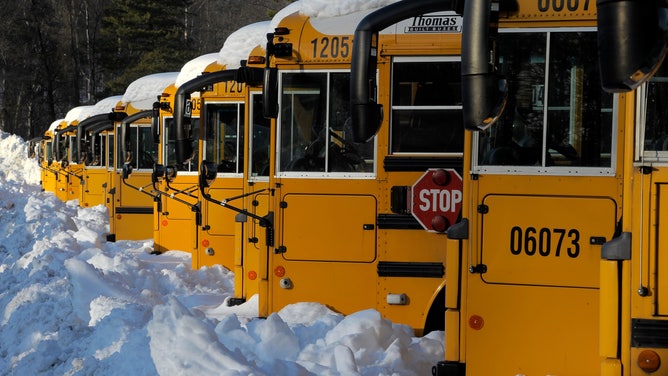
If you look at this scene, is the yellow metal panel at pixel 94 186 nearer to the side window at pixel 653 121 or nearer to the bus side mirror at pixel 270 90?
the bus side mirror at pixel 270 90

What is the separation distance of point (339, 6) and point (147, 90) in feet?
37.5

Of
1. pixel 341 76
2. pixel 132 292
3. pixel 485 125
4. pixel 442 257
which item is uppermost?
pixel 341 76

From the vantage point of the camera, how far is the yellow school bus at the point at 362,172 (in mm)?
8070

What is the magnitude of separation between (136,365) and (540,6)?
132 inches

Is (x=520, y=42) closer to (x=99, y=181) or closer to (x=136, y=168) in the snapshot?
(x=136, y=168)

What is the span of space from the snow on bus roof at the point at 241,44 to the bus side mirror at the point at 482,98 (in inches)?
309

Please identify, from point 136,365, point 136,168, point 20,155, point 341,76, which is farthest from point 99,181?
point 20,155

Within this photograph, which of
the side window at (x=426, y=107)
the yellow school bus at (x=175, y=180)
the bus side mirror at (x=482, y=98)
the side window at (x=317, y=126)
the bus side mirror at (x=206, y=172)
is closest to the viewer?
the bus side mirror at (x=482, y=98)

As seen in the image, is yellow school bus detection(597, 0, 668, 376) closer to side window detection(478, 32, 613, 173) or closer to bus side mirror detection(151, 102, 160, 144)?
side window detection(478, 32, 613, 173)

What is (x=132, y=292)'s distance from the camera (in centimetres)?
1090

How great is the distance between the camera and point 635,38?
343 cm

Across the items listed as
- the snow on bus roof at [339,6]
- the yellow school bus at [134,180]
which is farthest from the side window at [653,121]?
the yellow school bus at [134,180]

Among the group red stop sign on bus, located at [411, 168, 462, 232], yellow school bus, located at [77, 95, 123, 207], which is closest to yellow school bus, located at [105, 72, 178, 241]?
yellow school bus, located at [77, 95, 123, 207]

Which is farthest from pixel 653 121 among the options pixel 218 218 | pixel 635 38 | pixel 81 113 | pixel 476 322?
pixel 81 113
